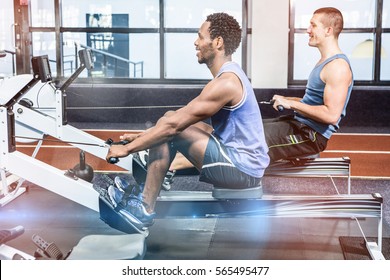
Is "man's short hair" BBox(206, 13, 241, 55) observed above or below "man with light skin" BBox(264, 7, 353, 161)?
above

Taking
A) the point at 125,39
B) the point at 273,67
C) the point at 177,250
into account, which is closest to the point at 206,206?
the point at 177,250

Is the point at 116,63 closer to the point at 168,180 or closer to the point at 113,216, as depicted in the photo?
→ the point at 168,180

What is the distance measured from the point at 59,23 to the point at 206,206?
17.4 ft

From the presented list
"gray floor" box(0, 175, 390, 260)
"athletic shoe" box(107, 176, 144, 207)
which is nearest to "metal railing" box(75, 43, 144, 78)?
"gray floor" box(0, 175, 390, 260)

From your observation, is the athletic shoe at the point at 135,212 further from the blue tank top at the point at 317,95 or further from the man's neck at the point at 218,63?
the blue tank top at the point at 317,95

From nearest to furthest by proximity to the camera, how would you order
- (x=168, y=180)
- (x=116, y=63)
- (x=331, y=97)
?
(x=331, y=97), (x=168, y=180), (x=116, y=63)

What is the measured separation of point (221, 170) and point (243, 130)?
0.23m

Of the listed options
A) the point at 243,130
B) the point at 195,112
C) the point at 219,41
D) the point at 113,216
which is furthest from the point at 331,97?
the point at 113,216

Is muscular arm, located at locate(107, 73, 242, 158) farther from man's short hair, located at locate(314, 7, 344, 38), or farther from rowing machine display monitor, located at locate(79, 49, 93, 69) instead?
rowing machine display monitor, located at locate(79, 49, 93, 69)

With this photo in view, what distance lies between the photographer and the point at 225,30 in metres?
2.88

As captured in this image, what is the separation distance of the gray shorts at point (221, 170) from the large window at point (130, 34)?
463 centimetres

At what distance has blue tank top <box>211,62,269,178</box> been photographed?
112 inches

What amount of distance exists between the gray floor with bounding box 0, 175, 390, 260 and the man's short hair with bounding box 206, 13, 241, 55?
39.7 inches

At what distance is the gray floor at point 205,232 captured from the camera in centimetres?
305
